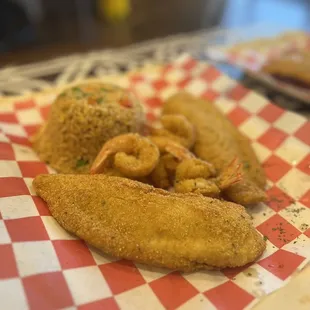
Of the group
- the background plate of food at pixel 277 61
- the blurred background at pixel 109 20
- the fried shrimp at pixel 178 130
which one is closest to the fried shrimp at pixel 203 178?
the fried shrimp at pixel 178 130

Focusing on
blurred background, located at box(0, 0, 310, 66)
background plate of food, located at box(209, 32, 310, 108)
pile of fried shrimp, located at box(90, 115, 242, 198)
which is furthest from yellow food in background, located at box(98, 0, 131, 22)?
pile of fried shrimp, located at box(90, 115, 242, 198)

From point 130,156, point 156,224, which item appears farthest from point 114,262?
point 130,156

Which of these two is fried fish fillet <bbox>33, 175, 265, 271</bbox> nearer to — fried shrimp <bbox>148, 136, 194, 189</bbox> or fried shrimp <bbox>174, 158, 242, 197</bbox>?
fried shrimp <bbox>174, 158, 242, 197</bbox>

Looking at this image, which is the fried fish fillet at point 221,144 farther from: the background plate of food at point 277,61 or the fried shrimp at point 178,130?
the background plate of food at point 277,61

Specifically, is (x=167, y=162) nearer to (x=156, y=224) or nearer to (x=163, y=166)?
(x=163, y=166)

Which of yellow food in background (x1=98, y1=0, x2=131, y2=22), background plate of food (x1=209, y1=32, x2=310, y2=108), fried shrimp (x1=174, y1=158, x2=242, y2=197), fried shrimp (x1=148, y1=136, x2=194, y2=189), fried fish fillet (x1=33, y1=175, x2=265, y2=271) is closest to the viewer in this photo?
fried fish fillet (x1=33, y1=175, x2=265, y2=271)

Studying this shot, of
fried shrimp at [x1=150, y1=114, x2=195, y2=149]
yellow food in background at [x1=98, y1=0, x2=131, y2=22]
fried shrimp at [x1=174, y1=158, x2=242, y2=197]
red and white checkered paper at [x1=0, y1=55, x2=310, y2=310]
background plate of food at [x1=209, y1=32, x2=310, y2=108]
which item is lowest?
red and white checkered paper at [x1=0, y1=55, x2=310, y2=310]

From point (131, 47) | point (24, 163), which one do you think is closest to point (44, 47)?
point (131, 47)

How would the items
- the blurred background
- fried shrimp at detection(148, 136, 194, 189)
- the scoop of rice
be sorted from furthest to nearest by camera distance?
the blurred background < the scoop of rice < fried shrimp at detection(148, 136, 194, 189)
